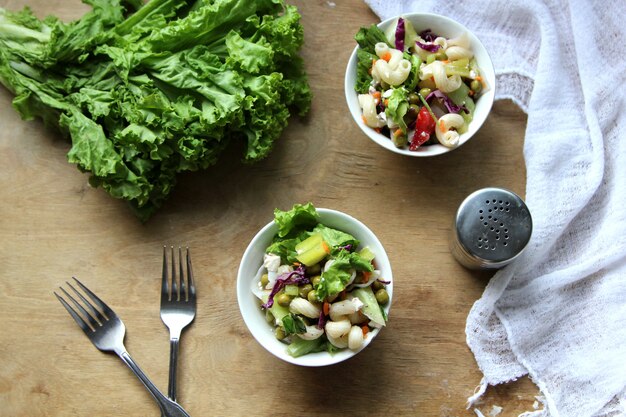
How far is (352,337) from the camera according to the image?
212cm

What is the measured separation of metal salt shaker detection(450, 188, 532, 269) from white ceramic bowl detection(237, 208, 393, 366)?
35 cm

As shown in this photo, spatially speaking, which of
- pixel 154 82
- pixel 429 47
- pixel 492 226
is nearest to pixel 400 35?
pixel 429 47

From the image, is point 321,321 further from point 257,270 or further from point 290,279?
point 257,270

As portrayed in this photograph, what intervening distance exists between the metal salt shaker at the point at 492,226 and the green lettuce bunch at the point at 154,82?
0.76 m

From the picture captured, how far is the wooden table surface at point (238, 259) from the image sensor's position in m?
2.48

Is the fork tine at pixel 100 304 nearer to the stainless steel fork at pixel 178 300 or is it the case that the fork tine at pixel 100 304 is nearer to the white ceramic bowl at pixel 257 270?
the stainless steel fork at pixel 178 300

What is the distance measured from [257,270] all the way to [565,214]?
3.93 ft

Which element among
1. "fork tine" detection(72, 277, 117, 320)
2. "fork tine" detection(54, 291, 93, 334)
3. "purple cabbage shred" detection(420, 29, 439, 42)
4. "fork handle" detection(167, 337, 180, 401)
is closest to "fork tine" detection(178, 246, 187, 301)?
"fork handle" detection(167, 337, 180, 401)

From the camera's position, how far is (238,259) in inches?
99.4

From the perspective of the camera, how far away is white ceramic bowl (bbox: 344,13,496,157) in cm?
237

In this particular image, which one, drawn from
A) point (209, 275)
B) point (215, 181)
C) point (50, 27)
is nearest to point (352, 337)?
point (209, 275)

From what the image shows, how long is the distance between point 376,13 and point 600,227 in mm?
1218

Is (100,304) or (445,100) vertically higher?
(445,100)

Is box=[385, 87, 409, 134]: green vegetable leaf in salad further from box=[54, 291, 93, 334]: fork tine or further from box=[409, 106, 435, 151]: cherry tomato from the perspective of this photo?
box=[54, 291, 93, 334]: fork tine
